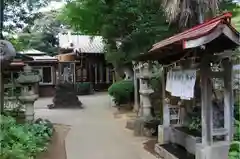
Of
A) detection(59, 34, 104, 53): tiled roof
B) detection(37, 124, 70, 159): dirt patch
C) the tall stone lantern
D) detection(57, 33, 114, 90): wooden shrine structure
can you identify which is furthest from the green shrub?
detection(57, 33, 114, 90): wooden shrine structure

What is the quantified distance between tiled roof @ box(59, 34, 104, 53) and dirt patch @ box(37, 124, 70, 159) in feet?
56.8

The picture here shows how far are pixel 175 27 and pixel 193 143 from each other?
175 inches

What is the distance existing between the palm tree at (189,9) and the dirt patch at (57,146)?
4.62 m

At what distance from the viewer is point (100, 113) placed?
16484 mm

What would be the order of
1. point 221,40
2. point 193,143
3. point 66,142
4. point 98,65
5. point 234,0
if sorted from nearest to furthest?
point 221,40
point 193,143
point 66,142
point 234,0
point 98,65

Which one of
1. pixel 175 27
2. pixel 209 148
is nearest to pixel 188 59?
pixel 209 148

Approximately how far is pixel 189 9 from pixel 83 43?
2412cm

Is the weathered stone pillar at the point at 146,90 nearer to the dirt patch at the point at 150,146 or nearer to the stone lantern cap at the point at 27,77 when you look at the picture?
the dirt patch at the point at 150,146

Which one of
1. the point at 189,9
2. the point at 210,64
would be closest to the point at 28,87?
→ the point at 189,9

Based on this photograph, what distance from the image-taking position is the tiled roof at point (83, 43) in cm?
2993

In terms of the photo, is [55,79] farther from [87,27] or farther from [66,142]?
[66,142]

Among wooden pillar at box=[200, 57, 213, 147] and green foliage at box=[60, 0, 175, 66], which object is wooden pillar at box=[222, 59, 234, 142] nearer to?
wooden pillar at box=[200, 57, 213, 147]

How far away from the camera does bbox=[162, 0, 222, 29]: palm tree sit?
8602 mm

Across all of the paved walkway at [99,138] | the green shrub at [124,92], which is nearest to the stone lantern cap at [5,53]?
the paved walkway at [99,138]
